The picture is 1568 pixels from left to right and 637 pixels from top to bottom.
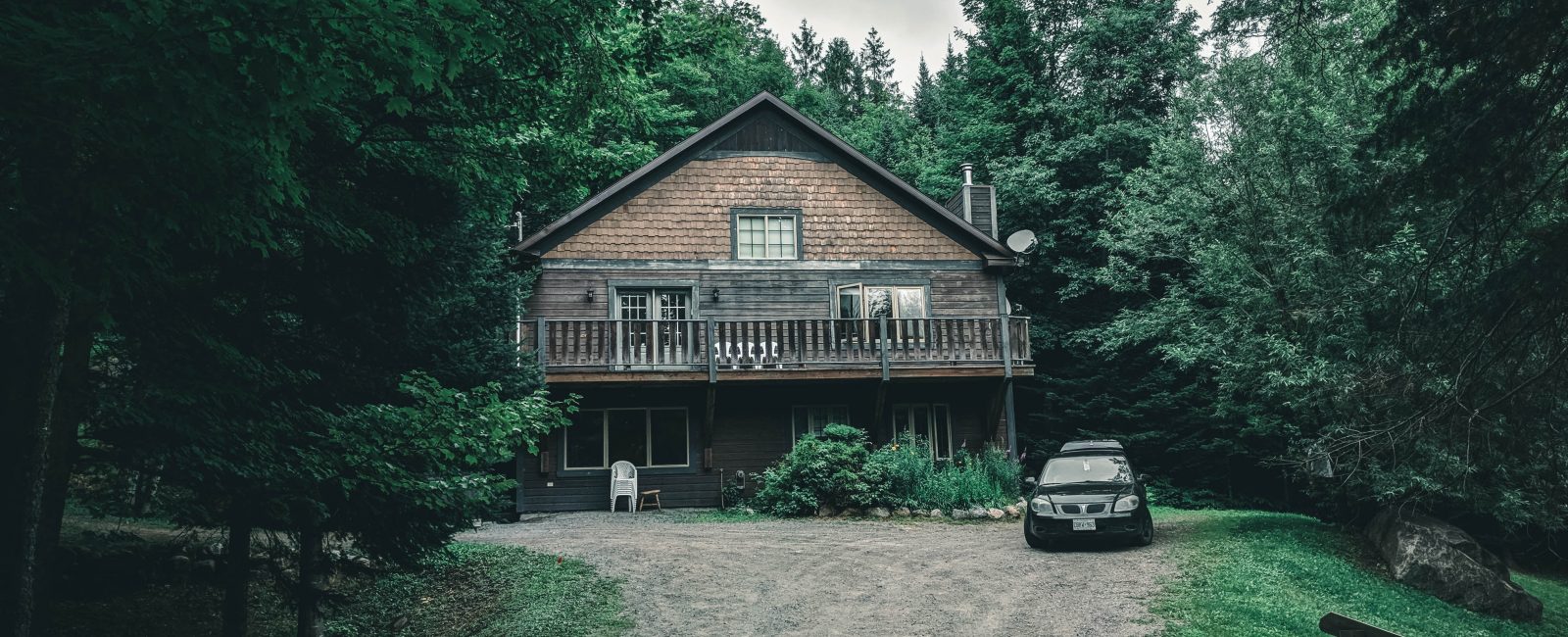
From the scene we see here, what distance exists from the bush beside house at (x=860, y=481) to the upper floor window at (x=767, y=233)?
4.59 meters

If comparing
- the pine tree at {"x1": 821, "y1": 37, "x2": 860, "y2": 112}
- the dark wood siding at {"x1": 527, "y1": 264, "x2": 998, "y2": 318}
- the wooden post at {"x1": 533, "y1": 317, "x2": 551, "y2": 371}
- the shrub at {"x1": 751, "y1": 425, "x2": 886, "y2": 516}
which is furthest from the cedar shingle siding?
the pine tree at {"x1": 821, "y1": 37, "x2": 860, "y2": 112}

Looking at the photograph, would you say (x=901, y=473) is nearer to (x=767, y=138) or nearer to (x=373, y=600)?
(x=767, y=138)

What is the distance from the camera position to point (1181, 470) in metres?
27.1

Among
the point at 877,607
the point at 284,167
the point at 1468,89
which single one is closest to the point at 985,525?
the point at 877,607

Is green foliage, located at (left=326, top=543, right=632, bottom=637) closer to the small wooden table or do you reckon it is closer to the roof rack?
the small wooden table

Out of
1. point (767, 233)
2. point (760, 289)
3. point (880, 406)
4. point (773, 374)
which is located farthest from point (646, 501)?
point (767, 233)

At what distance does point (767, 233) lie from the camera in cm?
2147

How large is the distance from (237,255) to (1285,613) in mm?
10654

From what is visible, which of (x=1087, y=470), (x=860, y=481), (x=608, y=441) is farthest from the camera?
(x=608, y=441)

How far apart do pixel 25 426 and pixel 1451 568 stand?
16.4m

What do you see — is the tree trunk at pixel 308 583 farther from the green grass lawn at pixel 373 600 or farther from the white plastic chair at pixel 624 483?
the white plastic chair at pixel 624 483

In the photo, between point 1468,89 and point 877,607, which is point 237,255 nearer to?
point 877,607

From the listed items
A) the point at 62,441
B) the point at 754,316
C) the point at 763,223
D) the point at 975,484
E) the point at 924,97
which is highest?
the point at 924,97

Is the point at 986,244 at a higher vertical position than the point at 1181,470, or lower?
higher
